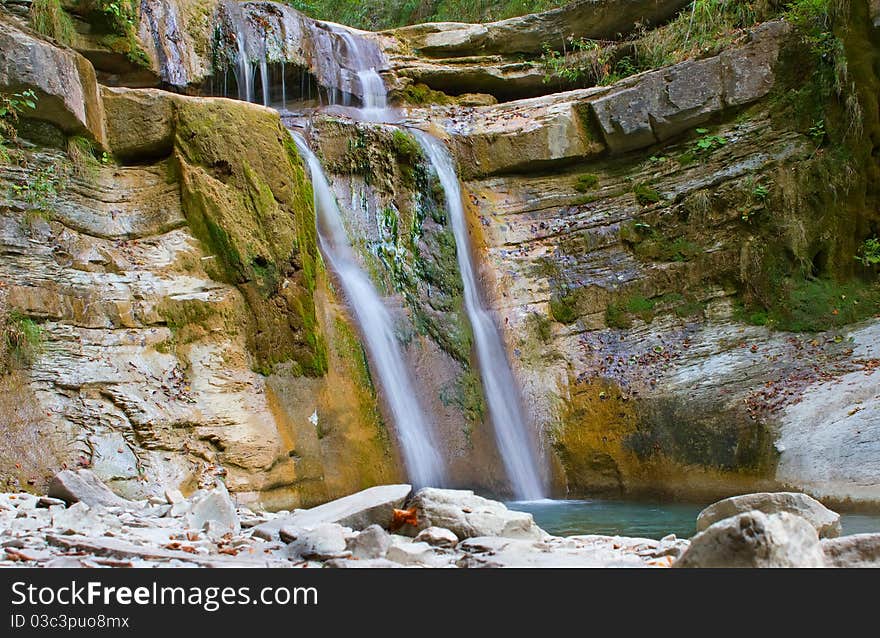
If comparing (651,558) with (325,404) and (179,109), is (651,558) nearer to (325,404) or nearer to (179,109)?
(325,404)

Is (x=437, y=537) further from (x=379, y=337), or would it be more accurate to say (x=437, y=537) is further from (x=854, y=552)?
(x=379, y=337)

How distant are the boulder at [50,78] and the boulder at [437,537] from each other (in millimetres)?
5942

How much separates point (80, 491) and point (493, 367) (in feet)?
19.1

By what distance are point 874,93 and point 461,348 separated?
6.27 metres

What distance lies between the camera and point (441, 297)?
10.3 meters

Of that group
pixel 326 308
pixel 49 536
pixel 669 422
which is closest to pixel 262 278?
pixel 326 308

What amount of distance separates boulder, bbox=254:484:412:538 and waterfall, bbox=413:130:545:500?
4.50 metres

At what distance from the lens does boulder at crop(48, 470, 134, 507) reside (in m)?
5.20

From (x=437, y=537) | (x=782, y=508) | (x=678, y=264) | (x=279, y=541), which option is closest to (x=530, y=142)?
(x=678, y=264)

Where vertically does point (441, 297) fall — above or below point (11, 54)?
below

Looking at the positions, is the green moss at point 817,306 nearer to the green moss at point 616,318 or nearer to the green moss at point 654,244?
the green moss at point 654,244

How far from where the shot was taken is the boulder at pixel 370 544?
147 inches

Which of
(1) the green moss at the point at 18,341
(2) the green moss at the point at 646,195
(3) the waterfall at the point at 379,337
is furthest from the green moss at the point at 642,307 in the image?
(1) the green moss at the point at 18,341

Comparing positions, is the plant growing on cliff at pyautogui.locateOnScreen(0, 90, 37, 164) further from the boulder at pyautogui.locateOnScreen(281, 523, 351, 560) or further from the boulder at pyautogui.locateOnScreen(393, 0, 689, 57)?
the boulder at pyautogui.locateOnScreen(393, 0, 689, 57)
